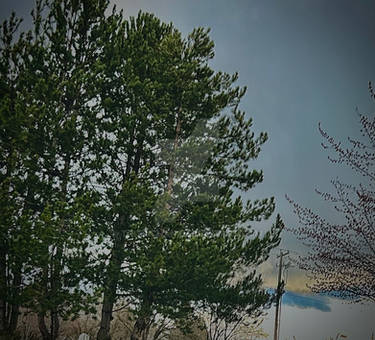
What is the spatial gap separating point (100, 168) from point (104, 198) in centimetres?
70

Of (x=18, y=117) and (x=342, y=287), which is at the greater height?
(x=18, y=117)

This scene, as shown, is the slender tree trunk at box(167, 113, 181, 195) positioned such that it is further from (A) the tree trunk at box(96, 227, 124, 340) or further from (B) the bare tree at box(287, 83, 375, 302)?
(B) the bare tree at box(287, 83, 375, 302)

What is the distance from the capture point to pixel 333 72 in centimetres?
1738

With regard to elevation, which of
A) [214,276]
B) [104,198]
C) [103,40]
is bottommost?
[214,276]

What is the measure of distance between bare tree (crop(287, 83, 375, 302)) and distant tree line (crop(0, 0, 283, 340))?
8.60 ft

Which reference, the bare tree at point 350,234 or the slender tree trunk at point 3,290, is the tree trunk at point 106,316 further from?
the bare tree at point 350,234

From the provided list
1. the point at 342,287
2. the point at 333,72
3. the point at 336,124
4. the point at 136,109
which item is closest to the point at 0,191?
the point at 136,109

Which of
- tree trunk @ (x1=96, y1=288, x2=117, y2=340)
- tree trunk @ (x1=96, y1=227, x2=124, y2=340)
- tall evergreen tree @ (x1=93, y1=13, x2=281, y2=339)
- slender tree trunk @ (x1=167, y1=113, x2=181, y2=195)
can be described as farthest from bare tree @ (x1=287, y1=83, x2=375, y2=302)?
tree trunk @ (x1=96, y1=288, x2=117, y2=340)

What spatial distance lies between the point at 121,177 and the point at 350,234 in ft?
18.8

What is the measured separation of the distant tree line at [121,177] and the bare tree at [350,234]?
262 centimetres

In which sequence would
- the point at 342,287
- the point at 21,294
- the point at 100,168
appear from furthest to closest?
the point at 100,168, the point at 21,294, the point at 342,287

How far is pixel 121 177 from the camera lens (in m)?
9.23

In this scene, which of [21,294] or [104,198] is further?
[104,198]

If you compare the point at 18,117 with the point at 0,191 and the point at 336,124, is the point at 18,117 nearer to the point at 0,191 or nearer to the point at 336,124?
the point at 0,191
